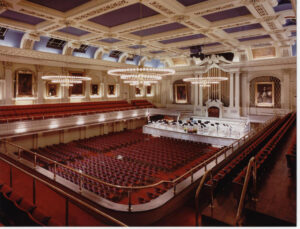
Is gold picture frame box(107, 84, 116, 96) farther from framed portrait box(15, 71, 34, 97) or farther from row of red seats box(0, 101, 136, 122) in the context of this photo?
framed portrait box(15, 71, 34, 97)

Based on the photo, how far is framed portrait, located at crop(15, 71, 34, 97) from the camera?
43.4 feet

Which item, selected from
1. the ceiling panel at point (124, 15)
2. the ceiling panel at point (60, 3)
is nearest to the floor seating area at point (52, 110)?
the ceiling panel at point (60, 3)

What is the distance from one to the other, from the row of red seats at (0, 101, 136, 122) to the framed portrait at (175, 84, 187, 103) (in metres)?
5.64

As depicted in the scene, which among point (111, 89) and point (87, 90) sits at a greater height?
point (111, 89)

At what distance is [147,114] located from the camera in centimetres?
1972

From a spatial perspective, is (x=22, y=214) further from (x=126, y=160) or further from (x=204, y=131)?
(x=204, y=131)

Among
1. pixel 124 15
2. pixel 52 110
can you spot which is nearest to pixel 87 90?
pixel 52 110

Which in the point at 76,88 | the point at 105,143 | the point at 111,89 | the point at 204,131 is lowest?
the point at 105,143

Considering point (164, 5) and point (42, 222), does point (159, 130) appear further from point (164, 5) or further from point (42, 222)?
point (42, 222)

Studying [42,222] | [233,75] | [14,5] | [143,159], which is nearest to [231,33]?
[233,75]

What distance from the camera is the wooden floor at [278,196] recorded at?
327 centimetres

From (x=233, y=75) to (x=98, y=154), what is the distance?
13006 mm

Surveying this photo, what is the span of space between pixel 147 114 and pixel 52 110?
8.63m

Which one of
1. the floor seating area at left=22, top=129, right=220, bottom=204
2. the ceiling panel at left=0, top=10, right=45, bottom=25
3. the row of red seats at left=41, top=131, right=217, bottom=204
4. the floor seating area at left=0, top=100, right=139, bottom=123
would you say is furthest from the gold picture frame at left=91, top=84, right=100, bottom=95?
the ceiling panel at left=0, top=10, right=45, bottom=25
